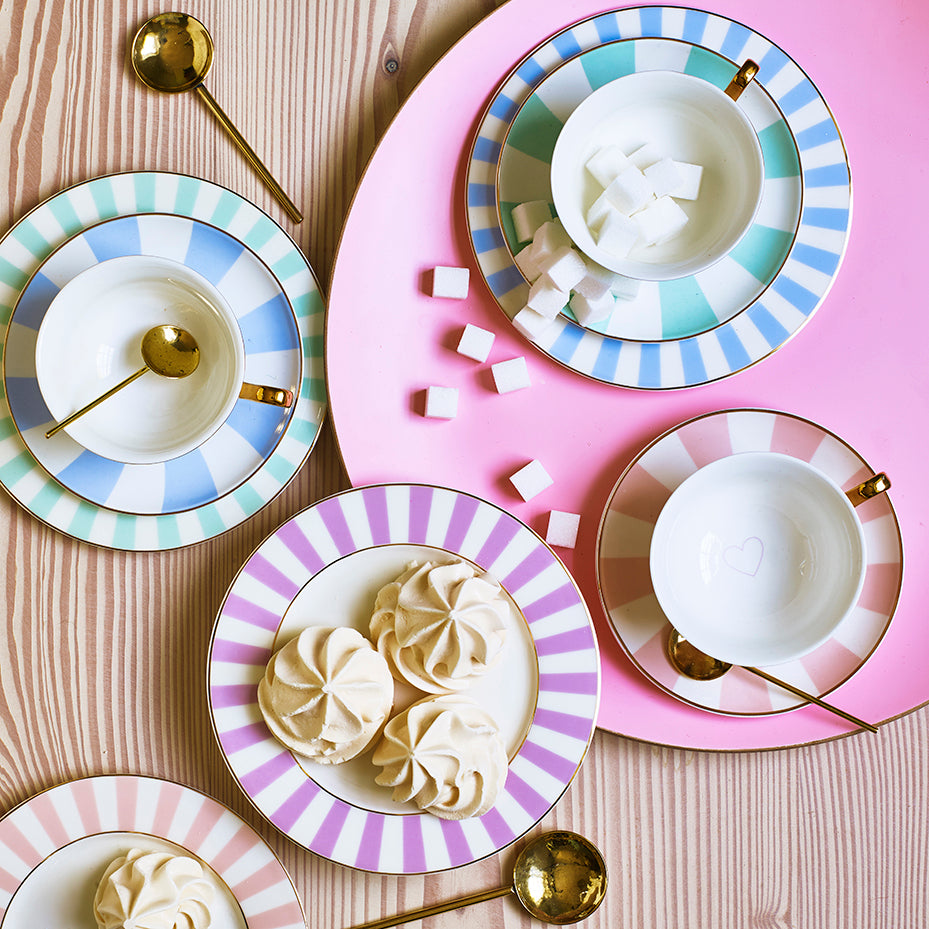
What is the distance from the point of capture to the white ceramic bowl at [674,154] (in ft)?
2.92

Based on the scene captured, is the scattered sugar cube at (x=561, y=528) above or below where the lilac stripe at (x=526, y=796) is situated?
above

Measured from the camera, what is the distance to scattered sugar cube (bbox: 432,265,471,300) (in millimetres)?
965

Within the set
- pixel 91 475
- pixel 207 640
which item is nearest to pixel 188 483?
pixel 91 475

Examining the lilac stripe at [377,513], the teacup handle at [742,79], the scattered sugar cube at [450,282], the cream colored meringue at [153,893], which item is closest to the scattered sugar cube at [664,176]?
the teacup handle at [742,79]

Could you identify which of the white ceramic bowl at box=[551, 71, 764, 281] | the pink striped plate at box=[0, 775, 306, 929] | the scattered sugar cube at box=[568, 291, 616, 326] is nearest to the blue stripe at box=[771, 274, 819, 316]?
the white ceramic bowl at box=[551, 71, 764, 281]

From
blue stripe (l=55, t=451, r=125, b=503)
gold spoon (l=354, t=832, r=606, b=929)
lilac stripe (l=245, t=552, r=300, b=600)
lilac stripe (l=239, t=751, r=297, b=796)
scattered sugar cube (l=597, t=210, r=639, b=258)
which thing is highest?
scattered sugar cube (l=597, t=210, r=639, b=258)

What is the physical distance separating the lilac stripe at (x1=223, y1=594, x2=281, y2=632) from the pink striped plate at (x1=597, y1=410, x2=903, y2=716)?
394mm

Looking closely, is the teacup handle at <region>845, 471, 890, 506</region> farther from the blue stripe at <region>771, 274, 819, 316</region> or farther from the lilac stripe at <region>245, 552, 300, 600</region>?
the lilac stripe at <region>245, 552, 300, 600</region>

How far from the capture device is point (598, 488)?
988 millimetres

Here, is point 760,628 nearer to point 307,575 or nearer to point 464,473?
point 464,473

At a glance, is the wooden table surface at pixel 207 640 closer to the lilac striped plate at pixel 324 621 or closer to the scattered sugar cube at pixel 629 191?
the lilac striped plate at pixel 324 621

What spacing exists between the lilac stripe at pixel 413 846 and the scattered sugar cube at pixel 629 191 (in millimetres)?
753

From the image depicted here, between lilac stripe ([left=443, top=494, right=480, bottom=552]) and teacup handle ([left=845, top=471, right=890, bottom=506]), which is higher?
teacup handle ([left=845, top=471, right=890, bottom=506])

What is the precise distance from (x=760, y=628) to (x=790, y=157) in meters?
0.56
